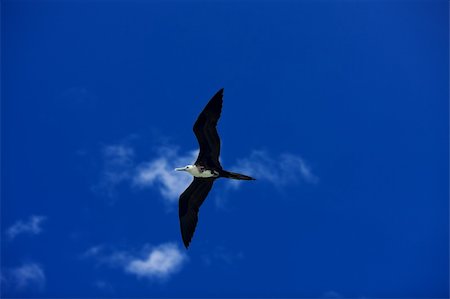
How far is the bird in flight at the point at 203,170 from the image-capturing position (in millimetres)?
26094

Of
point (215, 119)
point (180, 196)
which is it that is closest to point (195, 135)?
point (215, 119)

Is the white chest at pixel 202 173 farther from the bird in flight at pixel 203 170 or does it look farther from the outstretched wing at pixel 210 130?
the outstretched wing at pixel 210 130

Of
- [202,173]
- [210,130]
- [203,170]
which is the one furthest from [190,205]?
[210,130]

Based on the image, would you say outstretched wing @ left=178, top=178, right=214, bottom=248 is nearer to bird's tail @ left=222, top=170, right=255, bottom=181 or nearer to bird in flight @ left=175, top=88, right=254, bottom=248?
bird in flight @ left=175, top=88, right=254, bottom=248

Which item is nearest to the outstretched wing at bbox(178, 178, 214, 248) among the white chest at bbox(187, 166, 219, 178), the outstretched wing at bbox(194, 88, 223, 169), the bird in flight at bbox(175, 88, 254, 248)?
the bird in flight at bbox(175, 88, 254, 248)

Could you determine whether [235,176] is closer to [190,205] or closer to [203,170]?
[203,170]

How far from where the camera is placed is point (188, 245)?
2794 cm

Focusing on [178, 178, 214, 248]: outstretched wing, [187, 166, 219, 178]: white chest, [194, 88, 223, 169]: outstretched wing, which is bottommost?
→ [178, 178, 214, 248]: outstretched wing

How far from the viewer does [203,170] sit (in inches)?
1063

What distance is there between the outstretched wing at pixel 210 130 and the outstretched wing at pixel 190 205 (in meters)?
1.44

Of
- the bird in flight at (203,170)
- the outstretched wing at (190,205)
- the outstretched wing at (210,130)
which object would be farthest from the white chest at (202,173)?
the outstretched wing at (190,205)

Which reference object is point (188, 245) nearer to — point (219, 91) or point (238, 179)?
point (238, 179)

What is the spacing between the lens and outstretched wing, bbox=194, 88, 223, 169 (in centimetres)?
2606

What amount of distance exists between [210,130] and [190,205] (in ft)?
11.3
